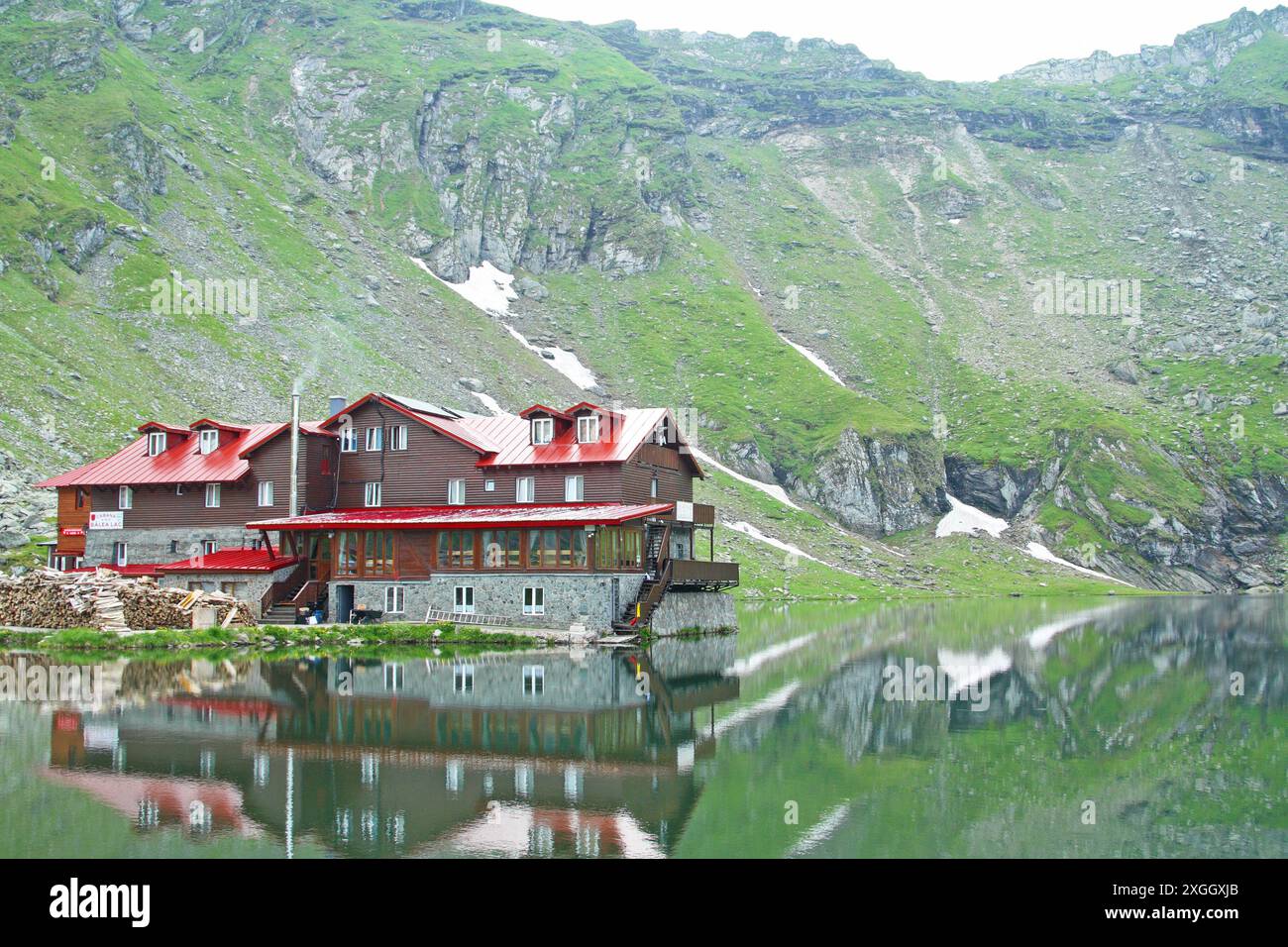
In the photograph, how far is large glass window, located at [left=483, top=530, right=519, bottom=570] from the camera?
59250 millimetres

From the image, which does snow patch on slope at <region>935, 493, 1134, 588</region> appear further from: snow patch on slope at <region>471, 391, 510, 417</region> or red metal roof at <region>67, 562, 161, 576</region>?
red metal roof at <region>67, 562, 161, 576</region>

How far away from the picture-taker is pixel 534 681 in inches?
1601

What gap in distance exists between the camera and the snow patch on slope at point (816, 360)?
17994cm

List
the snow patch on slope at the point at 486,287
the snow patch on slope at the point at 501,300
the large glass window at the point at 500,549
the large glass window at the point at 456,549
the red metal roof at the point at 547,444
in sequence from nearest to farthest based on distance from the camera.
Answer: the large glass window at the point at 500,549 < the large glass window at the point at 456,549 < the red metal roof at the point at 547,444 < the snow patch on slope at the point at 501,300 < the snow patch on slope at the point at 486,287

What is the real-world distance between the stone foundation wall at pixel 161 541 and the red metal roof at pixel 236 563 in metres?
3.43

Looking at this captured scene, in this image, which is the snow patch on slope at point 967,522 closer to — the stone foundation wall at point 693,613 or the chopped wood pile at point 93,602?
the stone foundation wall at point 693,613

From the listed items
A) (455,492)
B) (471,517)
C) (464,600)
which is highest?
(455,492)

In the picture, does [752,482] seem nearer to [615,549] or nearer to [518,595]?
[615,549]

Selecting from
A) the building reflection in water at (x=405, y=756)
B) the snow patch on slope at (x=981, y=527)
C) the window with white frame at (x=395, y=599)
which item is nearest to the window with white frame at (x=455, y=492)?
the window with white frame at (x=395, y=599)

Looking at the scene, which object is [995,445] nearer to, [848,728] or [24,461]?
[24,461]

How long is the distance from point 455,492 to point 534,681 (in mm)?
28754

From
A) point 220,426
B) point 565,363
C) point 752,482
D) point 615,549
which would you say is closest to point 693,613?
point 615,549

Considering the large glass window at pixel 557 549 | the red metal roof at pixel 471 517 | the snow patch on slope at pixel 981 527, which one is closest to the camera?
the red metal roof at pixel 471 517

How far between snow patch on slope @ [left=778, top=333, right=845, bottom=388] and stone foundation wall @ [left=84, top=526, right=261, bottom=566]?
119 metres
